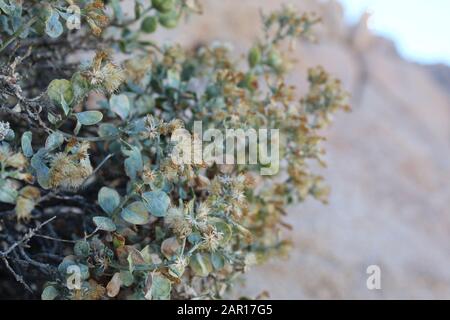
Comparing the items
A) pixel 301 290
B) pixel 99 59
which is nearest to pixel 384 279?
pixel 301 290

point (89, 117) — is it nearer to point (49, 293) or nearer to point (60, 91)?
→ point (60, 91)

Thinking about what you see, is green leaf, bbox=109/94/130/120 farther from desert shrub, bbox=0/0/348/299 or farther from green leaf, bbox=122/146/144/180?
green leaf, bbox=122/146/144/180

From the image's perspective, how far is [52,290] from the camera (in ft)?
2.98

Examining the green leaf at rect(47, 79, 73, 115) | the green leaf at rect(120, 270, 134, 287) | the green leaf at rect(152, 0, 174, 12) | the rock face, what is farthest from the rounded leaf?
the rock face

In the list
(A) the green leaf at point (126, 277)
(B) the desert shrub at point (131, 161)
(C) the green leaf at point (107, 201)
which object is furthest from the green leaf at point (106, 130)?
(A) the green leaf at point (126, 277)

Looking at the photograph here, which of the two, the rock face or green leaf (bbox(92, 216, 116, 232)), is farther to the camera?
the rock face

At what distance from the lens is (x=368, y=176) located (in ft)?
12.6

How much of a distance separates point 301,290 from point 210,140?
1603mm

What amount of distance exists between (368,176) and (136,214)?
3064mm

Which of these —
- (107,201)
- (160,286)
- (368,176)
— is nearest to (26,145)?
(107,201)

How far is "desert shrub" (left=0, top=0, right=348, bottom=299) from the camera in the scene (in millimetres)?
891

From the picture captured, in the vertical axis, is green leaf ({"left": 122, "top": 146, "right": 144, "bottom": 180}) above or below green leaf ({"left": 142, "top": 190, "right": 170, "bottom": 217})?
above

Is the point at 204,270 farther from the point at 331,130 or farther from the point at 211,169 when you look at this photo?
the point at 331,130
